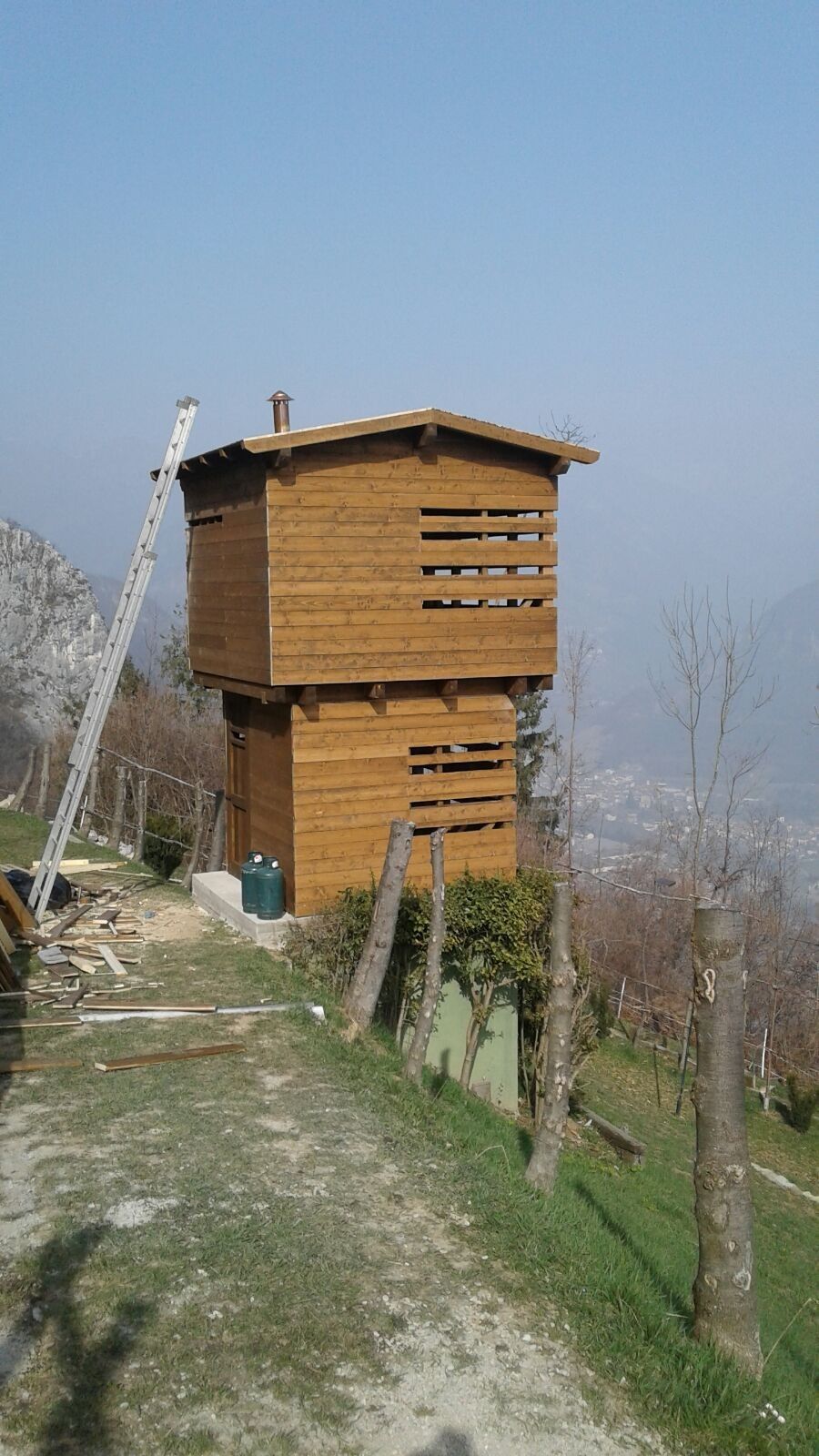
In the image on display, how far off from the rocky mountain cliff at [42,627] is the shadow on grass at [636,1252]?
136 ft

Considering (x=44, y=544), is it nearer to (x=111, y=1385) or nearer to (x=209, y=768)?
(x=209, y=768)

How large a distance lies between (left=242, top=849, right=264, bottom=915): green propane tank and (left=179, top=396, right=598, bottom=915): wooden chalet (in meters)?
0.37

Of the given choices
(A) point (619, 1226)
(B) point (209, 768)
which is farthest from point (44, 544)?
(A) point (619, 1226)

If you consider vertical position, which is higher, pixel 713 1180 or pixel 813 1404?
pixel 713 1180

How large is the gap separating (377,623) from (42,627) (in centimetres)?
4616

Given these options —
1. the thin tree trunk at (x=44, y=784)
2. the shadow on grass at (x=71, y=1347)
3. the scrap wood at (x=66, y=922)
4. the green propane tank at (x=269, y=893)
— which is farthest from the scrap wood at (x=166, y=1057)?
the thin tree trunk at (x=44, y=784)

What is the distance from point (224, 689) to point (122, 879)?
4.66 meters

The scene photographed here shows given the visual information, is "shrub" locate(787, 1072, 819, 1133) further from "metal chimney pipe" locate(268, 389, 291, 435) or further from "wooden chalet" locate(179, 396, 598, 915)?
"metal chimney pipe" locate(268, 389, 291, 435)

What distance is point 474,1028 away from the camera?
52.4 feet

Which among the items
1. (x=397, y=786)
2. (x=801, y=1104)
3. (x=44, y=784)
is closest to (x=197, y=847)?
(x=397, y=786)

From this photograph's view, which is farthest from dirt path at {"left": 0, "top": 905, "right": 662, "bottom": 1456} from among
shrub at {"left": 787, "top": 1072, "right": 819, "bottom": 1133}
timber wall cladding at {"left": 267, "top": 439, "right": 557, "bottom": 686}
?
shrub at {"left": 787, "top": 1072, "right": 819, "bottom": 1133}

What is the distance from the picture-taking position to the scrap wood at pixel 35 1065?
10.3 metres

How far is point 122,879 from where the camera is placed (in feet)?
63.5

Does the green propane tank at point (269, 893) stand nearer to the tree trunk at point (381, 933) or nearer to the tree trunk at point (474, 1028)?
the tree trunk at point (381, 933)
